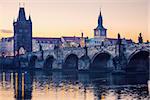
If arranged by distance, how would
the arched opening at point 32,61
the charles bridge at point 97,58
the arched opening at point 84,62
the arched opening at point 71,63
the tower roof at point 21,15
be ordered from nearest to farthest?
the charles bridge at point 97,58
the arched opening at point 84,62
the arched opening at point 71,63
the arched opening at point 32,61
the tower roof at point 21,15

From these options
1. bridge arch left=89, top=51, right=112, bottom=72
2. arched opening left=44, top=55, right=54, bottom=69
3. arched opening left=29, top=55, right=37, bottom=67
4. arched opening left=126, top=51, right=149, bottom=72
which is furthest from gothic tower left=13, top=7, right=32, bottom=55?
arched opening left=126, top=51, right=149, bottom=72

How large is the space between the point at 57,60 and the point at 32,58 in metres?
16.4

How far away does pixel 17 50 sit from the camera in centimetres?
10631

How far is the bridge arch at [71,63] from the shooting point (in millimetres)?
68206

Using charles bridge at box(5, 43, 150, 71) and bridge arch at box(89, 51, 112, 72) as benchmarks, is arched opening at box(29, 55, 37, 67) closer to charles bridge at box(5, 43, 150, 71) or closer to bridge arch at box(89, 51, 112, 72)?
charles bridge at box(5, 43, 150, 71)

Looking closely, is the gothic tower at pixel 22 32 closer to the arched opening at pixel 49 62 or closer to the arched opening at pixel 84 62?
the arched opening at pixel 49 62

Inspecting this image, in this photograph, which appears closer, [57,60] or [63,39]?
[57,60]

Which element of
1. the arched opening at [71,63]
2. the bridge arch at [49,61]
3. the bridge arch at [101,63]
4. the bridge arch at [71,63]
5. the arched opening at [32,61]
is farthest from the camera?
the arched opening at [32,61]

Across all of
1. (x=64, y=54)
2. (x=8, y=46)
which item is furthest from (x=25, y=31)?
(x=64, y=54)

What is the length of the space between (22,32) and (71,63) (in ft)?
132

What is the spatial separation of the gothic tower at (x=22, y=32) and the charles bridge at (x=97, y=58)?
23.4 meters

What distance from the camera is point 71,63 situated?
70062 millimetres

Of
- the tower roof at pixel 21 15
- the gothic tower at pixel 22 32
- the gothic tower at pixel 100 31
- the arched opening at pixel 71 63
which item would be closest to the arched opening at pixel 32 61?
the arched opening at pixel 71 63

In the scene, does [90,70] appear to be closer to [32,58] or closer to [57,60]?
[57,60]
